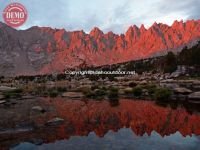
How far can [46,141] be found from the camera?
1956cm

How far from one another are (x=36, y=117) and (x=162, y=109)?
14.7 meters

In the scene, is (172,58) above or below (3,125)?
above

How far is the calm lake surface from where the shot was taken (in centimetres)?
1822

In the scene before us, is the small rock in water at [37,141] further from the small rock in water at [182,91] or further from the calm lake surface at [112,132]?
the small rock in water at [182,91]

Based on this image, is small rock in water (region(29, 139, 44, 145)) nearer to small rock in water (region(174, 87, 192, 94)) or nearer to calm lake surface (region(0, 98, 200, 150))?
calm lake surface (region(0, 98, 200, 150))

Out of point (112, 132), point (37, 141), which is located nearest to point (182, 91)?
point (112, 132)

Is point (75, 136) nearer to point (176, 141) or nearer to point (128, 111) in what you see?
point (176, 141)

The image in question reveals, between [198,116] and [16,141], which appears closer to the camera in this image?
[16,141]

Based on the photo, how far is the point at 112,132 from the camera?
22047 mm

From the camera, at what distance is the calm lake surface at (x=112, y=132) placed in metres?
18.2

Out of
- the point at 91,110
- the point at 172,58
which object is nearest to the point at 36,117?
the point at 91,110

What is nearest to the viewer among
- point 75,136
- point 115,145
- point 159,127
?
point 115,145

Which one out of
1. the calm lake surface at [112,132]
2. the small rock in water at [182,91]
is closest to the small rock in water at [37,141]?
the calm lake surface at [112,132]

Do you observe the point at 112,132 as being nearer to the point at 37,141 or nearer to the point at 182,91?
the point at 37,141
